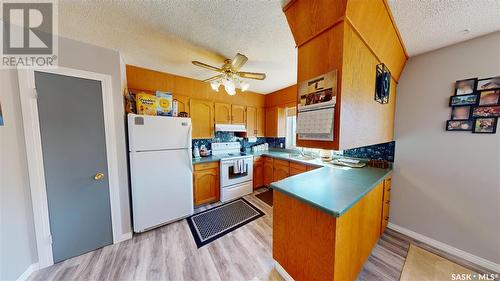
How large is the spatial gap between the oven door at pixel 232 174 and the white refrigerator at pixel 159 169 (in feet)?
2.07

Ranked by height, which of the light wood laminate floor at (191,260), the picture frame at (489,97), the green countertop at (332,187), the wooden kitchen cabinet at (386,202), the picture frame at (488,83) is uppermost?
the picture frame at (488,83)

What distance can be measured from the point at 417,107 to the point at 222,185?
10.0 feet

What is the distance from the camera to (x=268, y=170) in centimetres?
341

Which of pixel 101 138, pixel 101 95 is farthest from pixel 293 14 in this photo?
pixel 101 138

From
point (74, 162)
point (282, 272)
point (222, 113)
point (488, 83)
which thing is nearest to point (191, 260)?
point (282, 272)

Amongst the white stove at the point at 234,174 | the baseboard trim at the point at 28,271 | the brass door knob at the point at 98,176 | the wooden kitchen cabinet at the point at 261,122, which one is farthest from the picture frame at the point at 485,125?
the baseboard trim at the point at 28,271

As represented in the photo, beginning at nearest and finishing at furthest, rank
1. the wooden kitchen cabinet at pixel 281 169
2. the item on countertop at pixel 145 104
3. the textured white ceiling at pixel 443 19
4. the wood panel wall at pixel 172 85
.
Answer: the textured white ceiling at pixel 443 19
the item on countertop at pixel 145 104
the wood panel wall at pixel 172 85
the wooden kitchen cabinet at pixel 281 169

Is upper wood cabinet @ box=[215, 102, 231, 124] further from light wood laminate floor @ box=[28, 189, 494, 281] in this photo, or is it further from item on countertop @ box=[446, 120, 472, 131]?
item on countertop @ box=[446, 120, 472, 131]

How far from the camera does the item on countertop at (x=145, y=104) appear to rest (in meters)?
1.96

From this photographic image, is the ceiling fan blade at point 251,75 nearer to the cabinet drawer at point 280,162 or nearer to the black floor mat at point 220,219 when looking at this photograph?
the cabinet drawer at point 280,162

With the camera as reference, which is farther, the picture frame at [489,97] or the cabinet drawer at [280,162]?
the cabinet drawer at [280,162]

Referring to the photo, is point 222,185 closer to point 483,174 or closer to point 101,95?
point 101,95

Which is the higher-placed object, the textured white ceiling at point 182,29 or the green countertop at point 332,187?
the textured white ceiling at point 182,29

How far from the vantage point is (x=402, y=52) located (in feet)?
5.69
